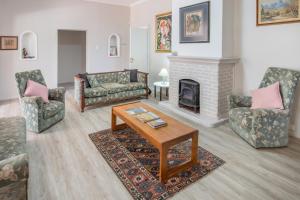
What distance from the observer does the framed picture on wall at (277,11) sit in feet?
10.5

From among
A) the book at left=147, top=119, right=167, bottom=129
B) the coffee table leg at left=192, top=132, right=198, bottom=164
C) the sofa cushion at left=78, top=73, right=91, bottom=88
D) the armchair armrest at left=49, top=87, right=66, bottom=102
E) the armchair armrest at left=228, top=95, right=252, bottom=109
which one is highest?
the sofa cushion at left=78, top=73, right=91, bottom=88

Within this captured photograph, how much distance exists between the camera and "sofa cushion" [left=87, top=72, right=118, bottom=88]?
17.2ft

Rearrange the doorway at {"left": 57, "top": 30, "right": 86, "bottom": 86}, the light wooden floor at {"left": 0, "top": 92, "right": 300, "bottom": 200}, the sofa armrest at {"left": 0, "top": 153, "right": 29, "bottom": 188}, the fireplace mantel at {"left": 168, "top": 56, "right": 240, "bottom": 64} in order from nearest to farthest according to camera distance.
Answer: the sofa armrest at {"left": 0, "top": 153, "right": 29, "bottom": 188}
the light wooden floor at {"left": 0, "top": 92, "right": 300, "bottom": 200}
the fireplace mantel at {"left": 168, "top": 56, "right": 240, "bottom": 64}
the doorway at {"left": 57, "top": 30, "right": 86, "bottom": 86}

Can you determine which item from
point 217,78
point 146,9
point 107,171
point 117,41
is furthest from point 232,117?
point 117,41

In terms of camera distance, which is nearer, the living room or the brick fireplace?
the living room

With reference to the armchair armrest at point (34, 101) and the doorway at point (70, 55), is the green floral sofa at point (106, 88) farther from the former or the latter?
the doorway at point (70, 55)

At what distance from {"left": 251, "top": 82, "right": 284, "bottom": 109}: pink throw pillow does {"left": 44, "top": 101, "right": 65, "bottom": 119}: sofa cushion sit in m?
3.37

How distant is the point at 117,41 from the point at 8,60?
3.39m

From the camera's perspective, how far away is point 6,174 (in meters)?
1.41

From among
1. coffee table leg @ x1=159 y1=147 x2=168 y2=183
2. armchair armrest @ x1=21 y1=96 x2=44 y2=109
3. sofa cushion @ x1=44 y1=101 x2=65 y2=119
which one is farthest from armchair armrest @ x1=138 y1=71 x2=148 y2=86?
coffee table leg @ x1=159 y1=147 x2=168 y2=183

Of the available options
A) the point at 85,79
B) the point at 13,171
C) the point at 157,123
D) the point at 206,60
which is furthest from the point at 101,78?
the point at 13,171

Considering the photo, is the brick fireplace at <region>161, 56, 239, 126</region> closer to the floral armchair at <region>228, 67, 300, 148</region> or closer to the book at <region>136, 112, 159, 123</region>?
the floral armchair at <region>228, 67, 300, 148</region>

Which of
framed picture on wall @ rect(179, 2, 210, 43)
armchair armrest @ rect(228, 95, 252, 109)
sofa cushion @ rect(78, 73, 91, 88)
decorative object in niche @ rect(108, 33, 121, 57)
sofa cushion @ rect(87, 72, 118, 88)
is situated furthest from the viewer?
decorative object in niche @ rect(108, 33, 121, 57)

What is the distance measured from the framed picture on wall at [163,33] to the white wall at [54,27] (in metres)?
1.83
